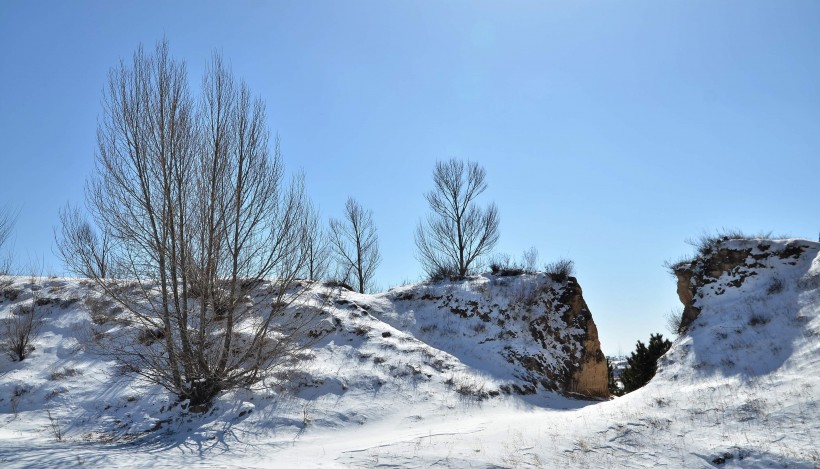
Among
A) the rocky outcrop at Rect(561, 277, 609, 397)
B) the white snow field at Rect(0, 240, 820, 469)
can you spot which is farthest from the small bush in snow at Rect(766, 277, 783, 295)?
the rocky outcrop at Rect(561, 277, 609, 397)

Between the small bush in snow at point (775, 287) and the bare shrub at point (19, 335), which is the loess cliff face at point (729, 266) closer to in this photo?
the small bush in snow at point (775, 287)

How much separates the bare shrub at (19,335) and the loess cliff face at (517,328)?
11.4 metres

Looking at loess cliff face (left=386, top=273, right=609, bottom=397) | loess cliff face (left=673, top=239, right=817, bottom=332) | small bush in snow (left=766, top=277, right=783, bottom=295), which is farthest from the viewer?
loess cliff face (left=386, top=273, right=609, bottom=397)

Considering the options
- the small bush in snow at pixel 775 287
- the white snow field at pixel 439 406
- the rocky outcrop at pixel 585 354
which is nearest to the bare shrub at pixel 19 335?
the white snow field at pixel 439 406

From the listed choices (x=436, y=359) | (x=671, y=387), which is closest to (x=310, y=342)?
(x=436, y=359)

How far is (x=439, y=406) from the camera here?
1221 centimetres

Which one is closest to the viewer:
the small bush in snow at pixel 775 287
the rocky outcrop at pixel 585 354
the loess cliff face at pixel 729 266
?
the small bush in snow at pixel 775 287

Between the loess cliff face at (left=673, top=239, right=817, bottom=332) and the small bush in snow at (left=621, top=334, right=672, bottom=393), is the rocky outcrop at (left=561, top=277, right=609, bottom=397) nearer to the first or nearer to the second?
the small bush in snow at (left=621, top=334, right=672, bottom=393)

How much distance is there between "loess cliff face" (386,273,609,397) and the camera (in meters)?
15.3

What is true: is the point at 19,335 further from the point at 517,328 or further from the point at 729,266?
the point at 729,266

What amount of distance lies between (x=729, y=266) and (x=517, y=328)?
6612 millimetres

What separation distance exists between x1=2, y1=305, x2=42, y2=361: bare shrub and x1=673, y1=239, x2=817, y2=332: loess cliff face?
18.5 meters

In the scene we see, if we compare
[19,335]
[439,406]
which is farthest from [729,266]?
[19,335]

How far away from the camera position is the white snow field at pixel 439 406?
25.8ft
